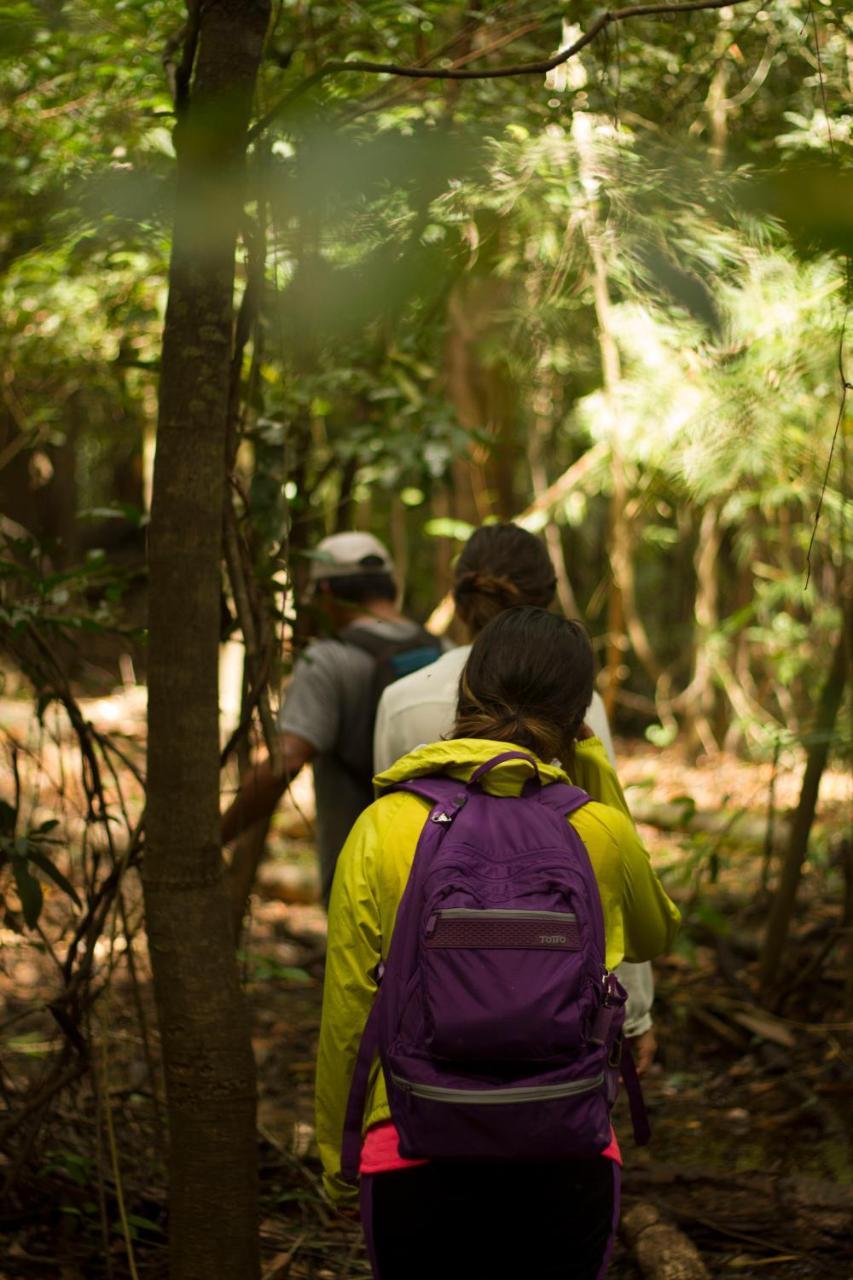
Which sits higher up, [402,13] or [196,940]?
[402,13]

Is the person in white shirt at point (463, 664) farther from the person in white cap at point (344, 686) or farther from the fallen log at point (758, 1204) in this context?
the fallen log at point (758, 1204)

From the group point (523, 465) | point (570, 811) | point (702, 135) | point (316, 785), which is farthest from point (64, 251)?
point (523, 465)

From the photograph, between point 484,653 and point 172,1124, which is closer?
point 484,653

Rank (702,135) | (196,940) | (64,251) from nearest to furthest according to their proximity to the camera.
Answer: (196,940) → (64,251) → (702,135)

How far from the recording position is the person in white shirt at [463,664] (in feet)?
9.19

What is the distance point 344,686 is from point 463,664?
96cm

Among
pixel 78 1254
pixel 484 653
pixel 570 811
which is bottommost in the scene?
pixel 78 1254

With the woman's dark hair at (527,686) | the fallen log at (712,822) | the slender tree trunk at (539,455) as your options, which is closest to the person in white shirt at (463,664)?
the woman's dark hair at (527,686)

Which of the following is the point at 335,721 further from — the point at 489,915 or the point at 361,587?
the point at 489,915

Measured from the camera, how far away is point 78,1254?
9.09 feet

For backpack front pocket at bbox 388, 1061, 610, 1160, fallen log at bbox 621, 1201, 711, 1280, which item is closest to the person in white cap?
fallen log at bbox 621, 1201, 711, 1280

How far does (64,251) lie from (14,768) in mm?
1941

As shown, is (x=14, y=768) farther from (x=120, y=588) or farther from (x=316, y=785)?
(x=316, y=785)

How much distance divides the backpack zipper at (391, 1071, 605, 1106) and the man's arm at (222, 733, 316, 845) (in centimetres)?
133
